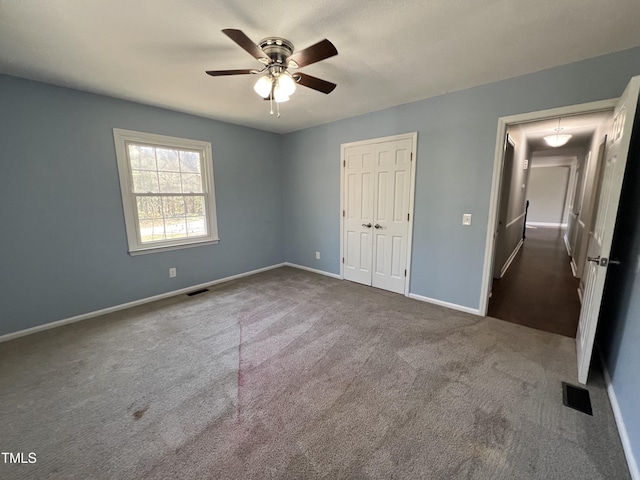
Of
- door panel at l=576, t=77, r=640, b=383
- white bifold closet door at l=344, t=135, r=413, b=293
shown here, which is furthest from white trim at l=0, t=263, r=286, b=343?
door panel at l=576, t=77, r=640, b=383

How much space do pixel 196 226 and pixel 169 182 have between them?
71 cm

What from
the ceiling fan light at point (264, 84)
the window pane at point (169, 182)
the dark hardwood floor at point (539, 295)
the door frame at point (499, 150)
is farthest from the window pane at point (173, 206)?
the dark hardwood floor at point (539, 295)

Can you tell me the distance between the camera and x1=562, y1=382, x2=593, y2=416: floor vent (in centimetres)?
170

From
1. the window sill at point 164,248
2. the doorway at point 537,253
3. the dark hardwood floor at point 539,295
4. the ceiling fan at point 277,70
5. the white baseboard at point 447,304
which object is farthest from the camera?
the window sill at point 164,248

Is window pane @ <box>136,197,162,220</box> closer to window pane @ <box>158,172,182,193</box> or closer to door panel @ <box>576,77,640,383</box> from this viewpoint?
window pane @ <box>158,172,182,193</box>

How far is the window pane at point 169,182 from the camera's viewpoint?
11.3ft

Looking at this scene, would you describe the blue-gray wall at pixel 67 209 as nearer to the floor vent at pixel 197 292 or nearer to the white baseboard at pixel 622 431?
the floor vent at pixel 197 292

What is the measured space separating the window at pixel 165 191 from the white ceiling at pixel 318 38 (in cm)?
69

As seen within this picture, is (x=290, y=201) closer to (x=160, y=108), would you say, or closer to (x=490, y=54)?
(x=160, y=108)

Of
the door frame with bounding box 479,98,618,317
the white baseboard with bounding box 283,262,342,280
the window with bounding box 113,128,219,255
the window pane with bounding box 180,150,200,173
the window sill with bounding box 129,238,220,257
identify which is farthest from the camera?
the white baseboard with bounding box 283,262,342,280

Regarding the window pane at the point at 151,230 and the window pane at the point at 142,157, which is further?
the window pane at the point at 151,230

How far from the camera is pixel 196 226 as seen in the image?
3.87 m

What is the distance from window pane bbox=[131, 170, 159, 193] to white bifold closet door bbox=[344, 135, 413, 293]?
8.64 ft

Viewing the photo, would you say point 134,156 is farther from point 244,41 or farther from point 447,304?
point 447,304
